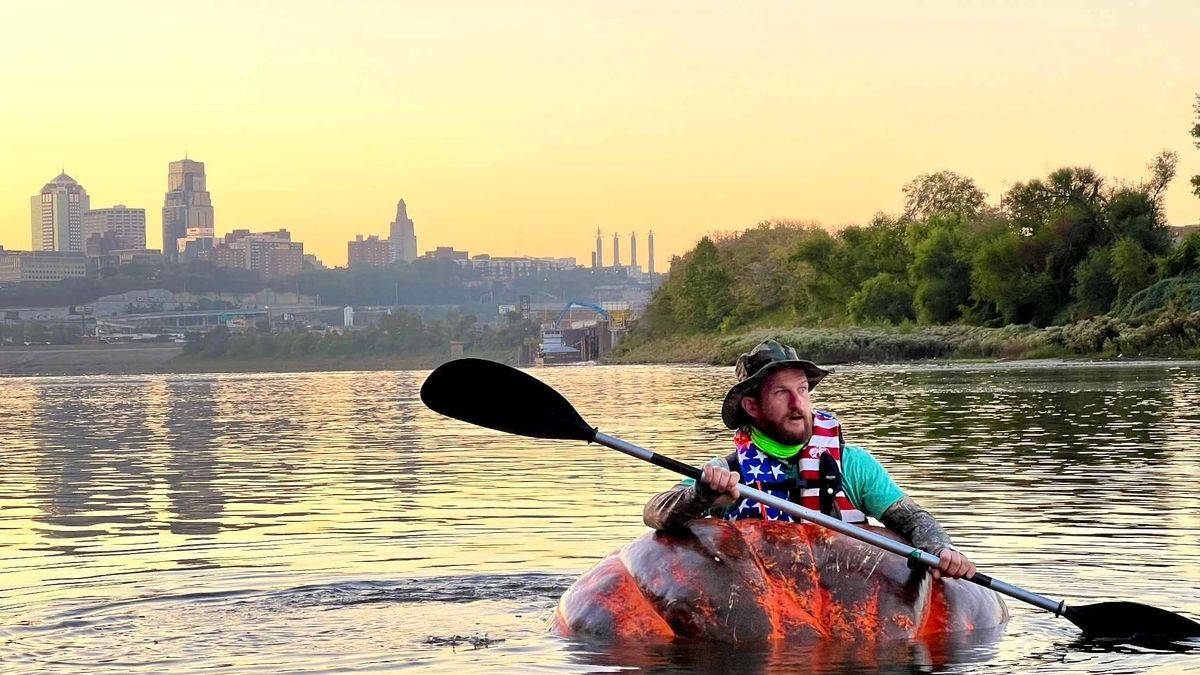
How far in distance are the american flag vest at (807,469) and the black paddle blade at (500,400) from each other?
3.19 ft

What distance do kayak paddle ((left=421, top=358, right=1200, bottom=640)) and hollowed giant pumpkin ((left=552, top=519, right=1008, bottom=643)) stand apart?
1.29 ft

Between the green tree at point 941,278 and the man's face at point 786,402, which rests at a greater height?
the green tree at point 941,278

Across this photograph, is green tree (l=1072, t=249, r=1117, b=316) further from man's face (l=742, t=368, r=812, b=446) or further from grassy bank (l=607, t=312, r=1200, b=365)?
man's face (l=742, t=368, r=812, b=446)

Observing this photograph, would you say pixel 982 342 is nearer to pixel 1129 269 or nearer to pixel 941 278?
pixel 1129 269

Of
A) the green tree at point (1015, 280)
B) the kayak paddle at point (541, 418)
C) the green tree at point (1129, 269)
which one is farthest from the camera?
the green tree at point (1015, 280)

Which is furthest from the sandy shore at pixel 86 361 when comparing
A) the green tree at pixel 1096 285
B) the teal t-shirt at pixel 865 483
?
the teal t-shirt at pixel 865 483

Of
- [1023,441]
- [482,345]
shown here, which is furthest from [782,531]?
[482,345]

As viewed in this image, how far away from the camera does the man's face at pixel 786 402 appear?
364 inches

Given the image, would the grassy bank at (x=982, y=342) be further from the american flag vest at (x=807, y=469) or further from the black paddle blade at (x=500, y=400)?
the american flag vest at (x=807, y=469)

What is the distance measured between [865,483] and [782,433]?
583mm

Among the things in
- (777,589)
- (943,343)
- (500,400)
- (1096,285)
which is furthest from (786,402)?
(943,343)

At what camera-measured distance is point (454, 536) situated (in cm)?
1529

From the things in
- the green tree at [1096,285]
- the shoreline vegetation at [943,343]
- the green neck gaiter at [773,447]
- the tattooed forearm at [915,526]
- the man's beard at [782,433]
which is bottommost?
the shoreline vegetation at [943,343]

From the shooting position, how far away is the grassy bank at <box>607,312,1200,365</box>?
69.8 meters
